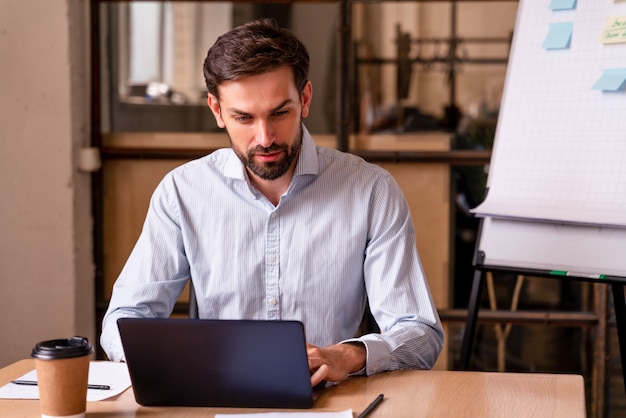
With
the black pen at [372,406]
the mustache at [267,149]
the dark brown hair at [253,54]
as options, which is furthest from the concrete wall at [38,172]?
the black pen at [372,406]

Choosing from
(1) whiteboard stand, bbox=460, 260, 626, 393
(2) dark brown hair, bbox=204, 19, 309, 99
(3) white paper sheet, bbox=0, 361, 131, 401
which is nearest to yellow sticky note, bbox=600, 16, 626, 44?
(1) whiteboard stand, bbox=460, 260, 626, 393

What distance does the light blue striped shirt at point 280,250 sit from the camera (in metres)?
1.84

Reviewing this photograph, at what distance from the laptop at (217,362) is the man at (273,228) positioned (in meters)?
0.41

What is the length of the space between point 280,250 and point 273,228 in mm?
50

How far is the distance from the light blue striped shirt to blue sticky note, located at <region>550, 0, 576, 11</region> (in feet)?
2.50

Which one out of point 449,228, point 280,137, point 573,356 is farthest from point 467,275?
point 280,137

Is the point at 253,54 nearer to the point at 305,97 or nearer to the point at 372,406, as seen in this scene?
the point at 305,97

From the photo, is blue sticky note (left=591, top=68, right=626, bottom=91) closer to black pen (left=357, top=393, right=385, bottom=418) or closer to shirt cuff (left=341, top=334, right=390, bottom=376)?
shirt cuff (left=341, top=334, right=390, bottom=376)

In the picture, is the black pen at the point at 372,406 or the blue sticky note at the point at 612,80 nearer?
the black pen at the point at 372,406

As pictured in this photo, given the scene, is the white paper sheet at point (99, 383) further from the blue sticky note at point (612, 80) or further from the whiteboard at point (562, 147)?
the blue sticky note at point (612, 80)

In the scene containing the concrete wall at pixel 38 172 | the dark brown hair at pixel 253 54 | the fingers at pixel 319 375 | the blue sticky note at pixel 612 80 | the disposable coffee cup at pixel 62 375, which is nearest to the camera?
the disposable coffee cup at pixel 62 375

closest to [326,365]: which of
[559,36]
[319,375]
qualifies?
[319,375]

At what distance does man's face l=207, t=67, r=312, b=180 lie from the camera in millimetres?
1766

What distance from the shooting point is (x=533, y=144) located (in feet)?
7.59
